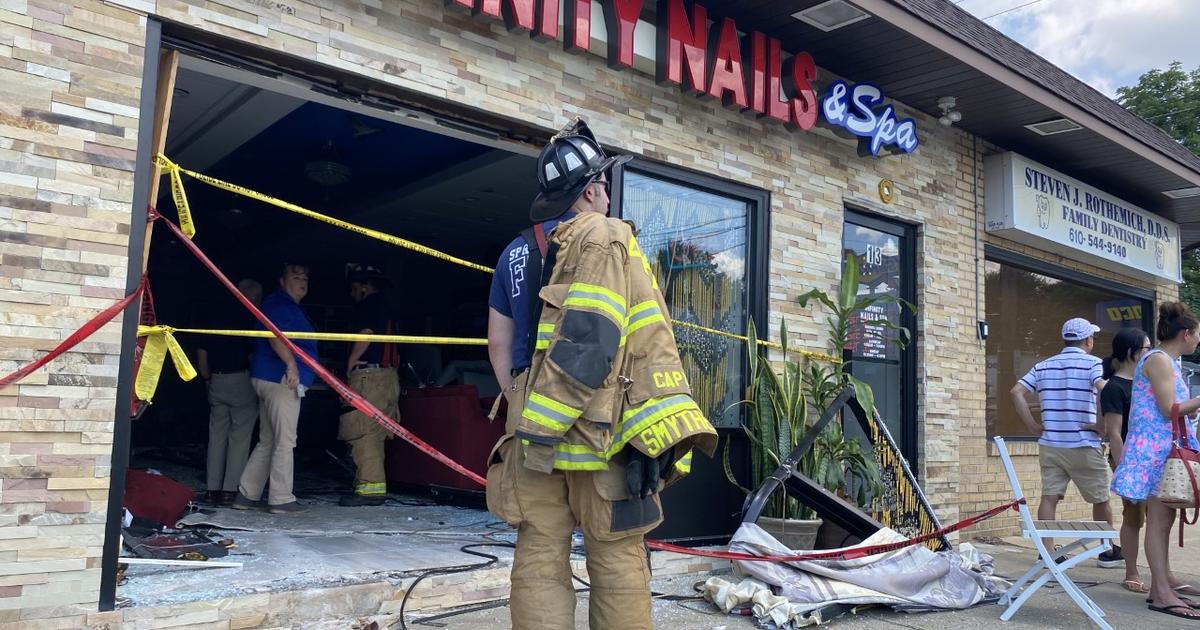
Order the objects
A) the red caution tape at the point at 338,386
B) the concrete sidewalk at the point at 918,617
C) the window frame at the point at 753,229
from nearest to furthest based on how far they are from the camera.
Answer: the red caution tape at the point at 338,386, the concrete sidewalk at the point at 918,617, the window frame at the point at 753,229

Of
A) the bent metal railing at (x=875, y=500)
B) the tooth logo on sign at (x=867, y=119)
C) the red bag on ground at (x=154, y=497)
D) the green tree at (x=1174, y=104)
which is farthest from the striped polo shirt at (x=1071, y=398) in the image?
the green tree at (x=1174, y=104)

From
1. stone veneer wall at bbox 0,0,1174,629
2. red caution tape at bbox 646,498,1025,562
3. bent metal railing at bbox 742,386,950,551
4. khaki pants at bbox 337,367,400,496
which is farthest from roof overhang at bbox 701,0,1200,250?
khaki pants at bbox 337,367,400,496

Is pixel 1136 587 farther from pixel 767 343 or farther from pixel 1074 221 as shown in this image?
pixel 1074 221

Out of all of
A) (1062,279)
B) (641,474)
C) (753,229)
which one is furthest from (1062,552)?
(1062,279)

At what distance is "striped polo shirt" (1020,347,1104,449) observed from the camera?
6191mm

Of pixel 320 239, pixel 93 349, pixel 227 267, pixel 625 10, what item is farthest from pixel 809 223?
pixel 227 267

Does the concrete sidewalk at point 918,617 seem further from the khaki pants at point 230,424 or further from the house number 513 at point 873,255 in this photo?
the khaki pants at point 230,424

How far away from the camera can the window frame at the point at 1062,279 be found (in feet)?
28.5

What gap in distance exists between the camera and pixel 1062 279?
10.1 m

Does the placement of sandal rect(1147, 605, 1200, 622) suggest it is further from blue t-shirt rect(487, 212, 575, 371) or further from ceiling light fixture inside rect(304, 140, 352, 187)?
ceiling light fixture inside rect(304, 140, 352, 187)

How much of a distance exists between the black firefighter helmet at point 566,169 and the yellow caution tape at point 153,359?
1.85 meters

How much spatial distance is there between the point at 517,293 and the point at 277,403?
12.6ft

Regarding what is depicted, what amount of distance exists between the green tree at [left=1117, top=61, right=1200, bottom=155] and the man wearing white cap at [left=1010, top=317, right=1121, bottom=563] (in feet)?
76.4

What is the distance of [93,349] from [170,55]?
136 centimetres
